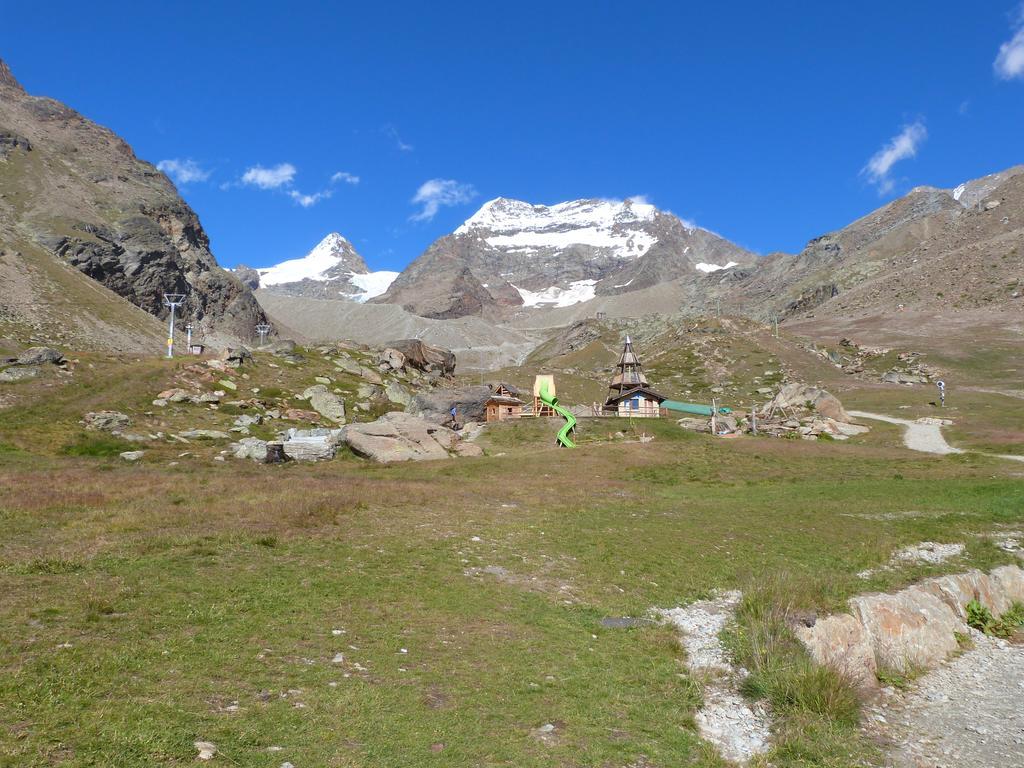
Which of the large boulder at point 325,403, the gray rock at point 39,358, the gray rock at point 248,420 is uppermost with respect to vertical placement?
the gray rock at point 39,358

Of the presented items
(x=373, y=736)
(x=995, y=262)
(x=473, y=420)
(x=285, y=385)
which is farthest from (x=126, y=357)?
(x=995, y=262)

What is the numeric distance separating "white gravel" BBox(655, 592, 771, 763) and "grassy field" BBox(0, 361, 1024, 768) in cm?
41

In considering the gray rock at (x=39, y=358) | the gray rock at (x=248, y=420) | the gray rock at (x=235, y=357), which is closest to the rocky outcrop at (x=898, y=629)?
the gray rock at (x=248, y=420)

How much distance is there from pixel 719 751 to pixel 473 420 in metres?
64.4

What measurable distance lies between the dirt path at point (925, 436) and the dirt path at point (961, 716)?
4401 centimetres

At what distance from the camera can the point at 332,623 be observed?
13.8 meters

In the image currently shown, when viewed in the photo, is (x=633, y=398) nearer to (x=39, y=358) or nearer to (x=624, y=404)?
(x=624, y=404)

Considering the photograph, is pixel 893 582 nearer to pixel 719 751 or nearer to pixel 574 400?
pixel 719 751

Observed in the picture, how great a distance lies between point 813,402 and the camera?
262 feet

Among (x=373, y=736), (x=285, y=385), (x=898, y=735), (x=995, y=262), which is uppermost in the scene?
(x=995, y=262)

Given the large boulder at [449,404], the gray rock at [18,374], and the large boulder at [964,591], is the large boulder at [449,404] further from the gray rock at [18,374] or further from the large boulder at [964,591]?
the large boulder at [964,591]

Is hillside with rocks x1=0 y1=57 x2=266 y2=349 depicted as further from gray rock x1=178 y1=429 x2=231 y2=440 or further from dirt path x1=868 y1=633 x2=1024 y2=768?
dirt path x1=868 y1=633 x2=1024 y2=768

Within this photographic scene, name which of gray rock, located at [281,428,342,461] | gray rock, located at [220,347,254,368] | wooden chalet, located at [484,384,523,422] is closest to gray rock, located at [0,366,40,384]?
gray rock, located at [220,347,254,368]

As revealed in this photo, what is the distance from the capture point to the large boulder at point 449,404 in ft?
223
